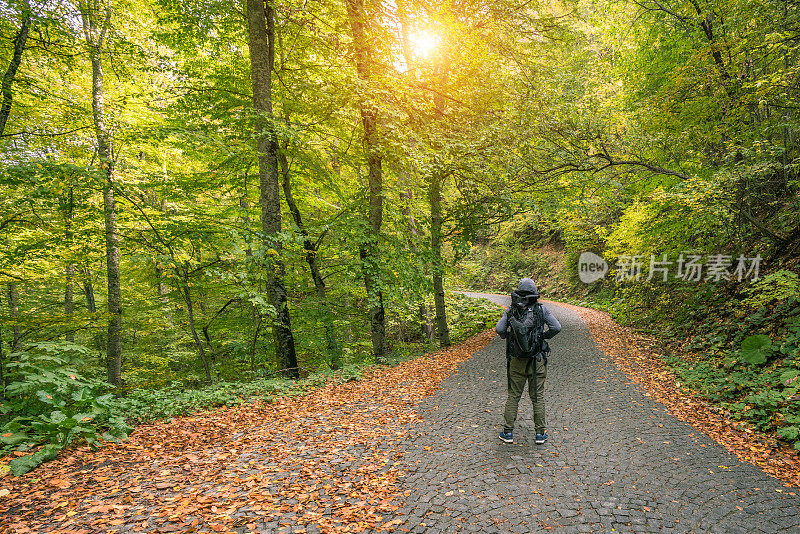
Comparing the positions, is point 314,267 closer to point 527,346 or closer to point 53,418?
point 53,418

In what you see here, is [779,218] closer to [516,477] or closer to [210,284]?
[516,477]

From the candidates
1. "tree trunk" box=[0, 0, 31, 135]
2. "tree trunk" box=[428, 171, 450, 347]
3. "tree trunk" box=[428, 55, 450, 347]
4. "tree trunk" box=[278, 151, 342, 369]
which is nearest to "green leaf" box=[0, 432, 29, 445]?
"tree trunk" box=[0, 0, 31, 135]

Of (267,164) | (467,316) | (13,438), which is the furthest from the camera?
(467,316)

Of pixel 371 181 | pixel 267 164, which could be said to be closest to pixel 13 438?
pixel 267 164

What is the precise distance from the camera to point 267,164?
740cm

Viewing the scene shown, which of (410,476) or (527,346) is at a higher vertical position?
(527,346)

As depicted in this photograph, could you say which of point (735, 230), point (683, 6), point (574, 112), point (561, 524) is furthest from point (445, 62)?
point (561, 524)

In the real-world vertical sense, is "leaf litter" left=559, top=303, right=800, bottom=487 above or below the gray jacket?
below

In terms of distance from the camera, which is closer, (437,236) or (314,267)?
(314,267)

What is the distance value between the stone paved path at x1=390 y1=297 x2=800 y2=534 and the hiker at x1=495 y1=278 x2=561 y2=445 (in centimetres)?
41

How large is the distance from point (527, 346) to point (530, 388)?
2.30 feet

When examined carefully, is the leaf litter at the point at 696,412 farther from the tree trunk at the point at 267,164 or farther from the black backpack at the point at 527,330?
the tree trunk at the point at 267,164

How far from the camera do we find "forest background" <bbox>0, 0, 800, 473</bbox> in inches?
241

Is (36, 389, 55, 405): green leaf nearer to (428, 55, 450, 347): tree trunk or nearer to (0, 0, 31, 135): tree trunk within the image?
(0, 0, 31, 135): tree trunk
